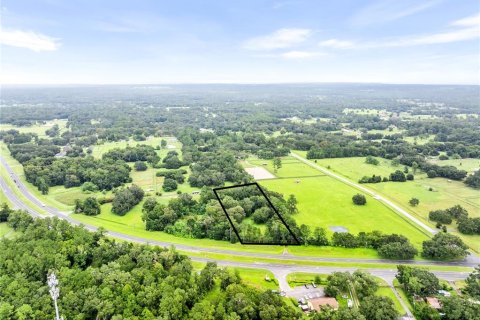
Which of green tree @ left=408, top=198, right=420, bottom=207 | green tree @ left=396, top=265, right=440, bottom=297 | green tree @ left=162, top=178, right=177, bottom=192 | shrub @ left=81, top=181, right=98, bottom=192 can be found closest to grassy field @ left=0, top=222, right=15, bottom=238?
shrub @ left=81, top=181, right=98, bottom=192

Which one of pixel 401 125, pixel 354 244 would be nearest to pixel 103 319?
pixel 354 244

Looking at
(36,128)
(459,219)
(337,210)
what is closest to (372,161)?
(337,210)

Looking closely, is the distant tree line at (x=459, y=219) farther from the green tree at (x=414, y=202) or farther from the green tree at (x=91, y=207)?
the green tree at (x=91, y=207)

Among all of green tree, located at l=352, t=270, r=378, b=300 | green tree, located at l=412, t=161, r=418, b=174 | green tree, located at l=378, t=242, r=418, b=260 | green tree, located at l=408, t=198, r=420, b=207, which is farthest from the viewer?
green tree, located at l=412, t=161, r=418, b=174

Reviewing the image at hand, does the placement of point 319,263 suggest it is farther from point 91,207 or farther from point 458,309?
point 91,207

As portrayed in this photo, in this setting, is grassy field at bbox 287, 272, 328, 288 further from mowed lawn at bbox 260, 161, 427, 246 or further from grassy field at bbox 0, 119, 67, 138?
grassy field at bbox 0, 119, 67, 138

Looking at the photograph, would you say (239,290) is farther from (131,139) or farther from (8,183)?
(131,139)
